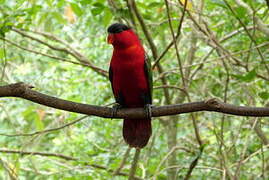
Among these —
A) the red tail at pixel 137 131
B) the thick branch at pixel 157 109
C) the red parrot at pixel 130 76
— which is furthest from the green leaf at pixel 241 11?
the thick branch at pixel 157 109

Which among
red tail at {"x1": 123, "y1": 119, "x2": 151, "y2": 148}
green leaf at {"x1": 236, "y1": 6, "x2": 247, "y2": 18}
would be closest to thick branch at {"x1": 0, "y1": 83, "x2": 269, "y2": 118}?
red tail at {"x1": 123, "y1": 119, "x2": 151, "y2": 148}

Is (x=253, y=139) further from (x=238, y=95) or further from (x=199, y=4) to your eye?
(x=199, y=4)

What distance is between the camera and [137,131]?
2963 millimetres

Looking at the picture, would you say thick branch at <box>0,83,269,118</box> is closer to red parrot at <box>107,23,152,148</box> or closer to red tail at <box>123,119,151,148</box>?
red parrot at <box>107,23,152,148</box>

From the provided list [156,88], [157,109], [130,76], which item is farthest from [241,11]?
[157,109]

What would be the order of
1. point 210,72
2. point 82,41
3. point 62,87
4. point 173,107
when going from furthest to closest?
point 82,41
point 62,87
point 210,72
point 173,107

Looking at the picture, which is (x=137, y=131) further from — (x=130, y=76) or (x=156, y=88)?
(x=156, y=88)

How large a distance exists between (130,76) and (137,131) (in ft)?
1.45

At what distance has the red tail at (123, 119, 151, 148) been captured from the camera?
9.68ft

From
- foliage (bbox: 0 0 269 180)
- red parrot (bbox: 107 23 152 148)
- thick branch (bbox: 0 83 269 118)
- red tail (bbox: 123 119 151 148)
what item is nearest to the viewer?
thick branch (bbox: 0 83 269 118)

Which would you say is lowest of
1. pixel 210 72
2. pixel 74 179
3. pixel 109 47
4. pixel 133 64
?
pixel 74 179

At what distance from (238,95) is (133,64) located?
1.88 metres

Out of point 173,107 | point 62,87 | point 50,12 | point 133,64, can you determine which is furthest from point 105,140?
point 173,107

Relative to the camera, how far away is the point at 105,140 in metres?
4.70
